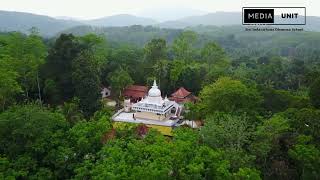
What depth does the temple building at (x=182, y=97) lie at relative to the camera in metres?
36.8

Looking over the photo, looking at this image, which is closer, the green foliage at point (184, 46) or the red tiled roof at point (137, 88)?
the red tiled roof at point (137, 88)

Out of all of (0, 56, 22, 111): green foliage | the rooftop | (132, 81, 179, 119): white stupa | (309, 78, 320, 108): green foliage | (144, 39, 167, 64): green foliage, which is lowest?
the rooftop

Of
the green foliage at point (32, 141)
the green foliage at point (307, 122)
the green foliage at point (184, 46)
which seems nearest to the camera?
the green foliage at point (32, 141)

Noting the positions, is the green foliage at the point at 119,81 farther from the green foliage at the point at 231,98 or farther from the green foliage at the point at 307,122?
the green foliage at the point at 307,122

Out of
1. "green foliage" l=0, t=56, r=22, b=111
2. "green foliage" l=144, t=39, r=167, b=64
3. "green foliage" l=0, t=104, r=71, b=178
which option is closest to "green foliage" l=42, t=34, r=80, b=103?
"green foliage" l=0, t=56, r=22, b=111

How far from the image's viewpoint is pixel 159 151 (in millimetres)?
19594

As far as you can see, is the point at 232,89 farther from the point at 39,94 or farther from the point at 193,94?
the point at 39,94

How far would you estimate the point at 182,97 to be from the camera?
36.9 meters

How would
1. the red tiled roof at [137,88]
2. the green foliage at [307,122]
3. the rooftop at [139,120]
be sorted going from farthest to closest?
1. the red tiled roof at [137,88]
2. the rooftop at [139,120]
3. the green foliage at [307,122]

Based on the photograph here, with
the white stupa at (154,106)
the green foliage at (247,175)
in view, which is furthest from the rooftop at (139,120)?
the green foliage at (247,175)

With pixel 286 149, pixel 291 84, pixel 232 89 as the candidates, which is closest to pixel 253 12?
pixel 232 89

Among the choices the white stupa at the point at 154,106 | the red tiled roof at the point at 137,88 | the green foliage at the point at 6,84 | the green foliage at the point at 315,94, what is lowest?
the white stupa at the point at 154,106

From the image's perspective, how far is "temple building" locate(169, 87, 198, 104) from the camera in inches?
1448

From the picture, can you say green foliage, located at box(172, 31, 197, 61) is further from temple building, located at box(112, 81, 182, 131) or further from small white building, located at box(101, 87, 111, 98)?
temple building, located at box(112, 81, 182, 131)
